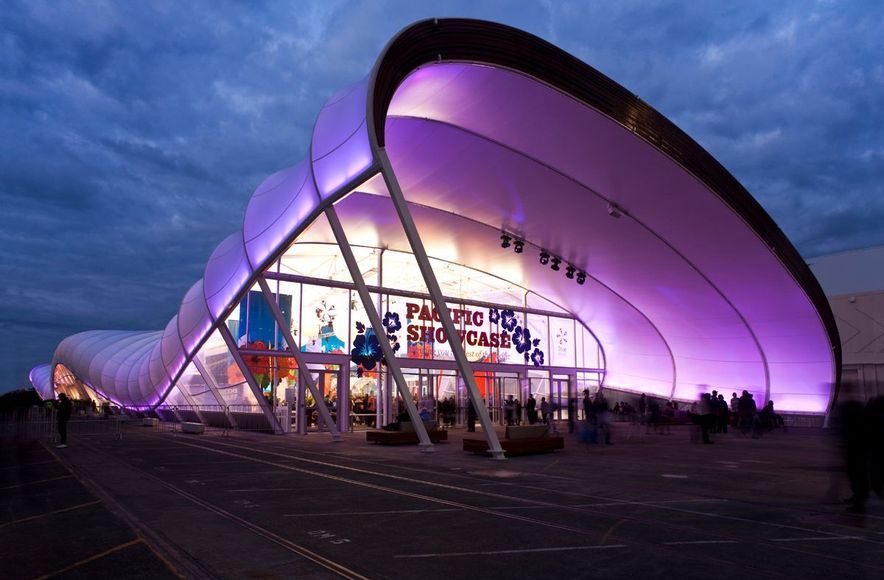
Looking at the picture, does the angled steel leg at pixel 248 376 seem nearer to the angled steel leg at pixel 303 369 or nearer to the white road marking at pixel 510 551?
the angled steel leg at pixel 303 369

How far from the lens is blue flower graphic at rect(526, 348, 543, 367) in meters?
36.1

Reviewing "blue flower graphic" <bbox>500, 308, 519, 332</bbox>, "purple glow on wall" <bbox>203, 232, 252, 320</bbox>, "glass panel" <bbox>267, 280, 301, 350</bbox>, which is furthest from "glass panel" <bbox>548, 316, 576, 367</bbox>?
"purple glow on wall" <bbox>203, 232, 252, 320</bbox>

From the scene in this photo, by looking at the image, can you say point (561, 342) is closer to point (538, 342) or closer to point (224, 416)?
point (538, 342)

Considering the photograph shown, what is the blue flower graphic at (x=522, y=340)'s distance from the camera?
35.4 metres

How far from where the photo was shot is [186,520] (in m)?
7.50

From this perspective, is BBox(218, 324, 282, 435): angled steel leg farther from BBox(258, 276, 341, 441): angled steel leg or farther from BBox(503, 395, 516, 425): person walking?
BBox(503, 395, 516, 425): person walking

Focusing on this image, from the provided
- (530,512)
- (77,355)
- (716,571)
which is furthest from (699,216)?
(77,355)

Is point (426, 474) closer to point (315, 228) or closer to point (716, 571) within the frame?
point (716, 571)

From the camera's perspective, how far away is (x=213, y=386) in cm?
2864

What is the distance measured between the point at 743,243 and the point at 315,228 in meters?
15.6

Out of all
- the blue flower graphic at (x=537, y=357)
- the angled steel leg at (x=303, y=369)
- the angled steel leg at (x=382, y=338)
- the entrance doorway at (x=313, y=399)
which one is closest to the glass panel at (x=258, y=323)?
the entrance doorway at (x=313, y=399)

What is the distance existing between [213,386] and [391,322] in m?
8.31

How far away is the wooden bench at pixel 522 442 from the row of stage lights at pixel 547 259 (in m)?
11.5

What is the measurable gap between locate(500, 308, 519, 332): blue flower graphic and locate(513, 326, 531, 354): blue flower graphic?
35 cm
